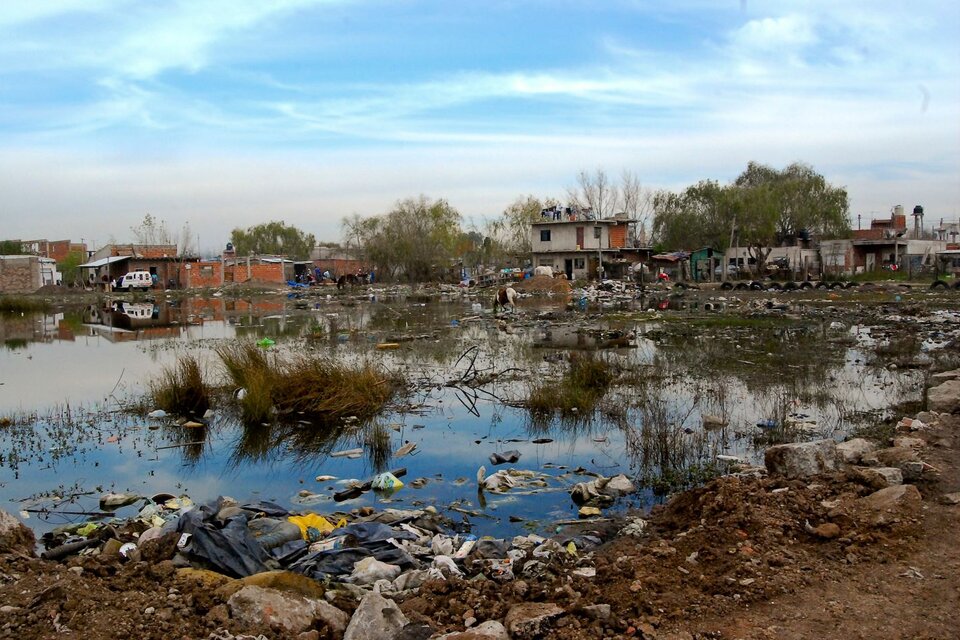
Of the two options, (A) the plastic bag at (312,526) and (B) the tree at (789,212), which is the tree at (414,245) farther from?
(A) the plastic bag at (312,526)

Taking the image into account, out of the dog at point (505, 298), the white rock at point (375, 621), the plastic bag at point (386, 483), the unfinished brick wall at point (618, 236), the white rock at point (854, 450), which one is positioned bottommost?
the plastic bag at point (386, 483)

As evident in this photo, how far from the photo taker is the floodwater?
7172mm

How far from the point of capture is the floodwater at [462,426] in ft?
23.5

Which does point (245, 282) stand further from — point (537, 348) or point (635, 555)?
point (635, 555)

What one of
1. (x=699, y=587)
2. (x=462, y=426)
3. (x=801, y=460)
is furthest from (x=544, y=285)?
(x=699, y=587)

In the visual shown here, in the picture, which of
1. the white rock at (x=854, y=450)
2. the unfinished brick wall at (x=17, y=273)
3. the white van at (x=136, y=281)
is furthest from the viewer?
the unfinished brick wall at (x=17, y=273)

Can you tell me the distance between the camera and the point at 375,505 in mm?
6781

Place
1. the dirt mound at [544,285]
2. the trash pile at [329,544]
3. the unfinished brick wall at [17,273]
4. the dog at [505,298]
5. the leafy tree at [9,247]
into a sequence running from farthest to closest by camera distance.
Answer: the leafy tree at [9,247] < the unfinished brick wall at [17,273] < the dirt mound at [544,285] < the dog at [505,298] < the trash pile at [329,544]

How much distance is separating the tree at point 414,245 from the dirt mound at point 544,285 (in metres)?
15.4

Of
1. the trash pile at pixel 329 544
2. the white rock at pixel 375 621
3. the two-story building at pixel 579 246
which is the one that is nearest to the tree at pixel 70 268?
the two-story building at pixel 579 246

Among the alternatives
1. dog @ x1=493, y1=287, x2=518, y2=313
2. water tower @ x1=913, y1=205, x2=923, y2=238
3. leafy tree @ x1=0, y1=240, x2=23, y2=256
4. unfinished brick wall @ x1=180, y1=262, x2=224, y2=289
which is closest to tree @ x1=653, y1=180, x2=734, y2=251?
water tower @ x1=913, y1=205, x2=923, y2=238

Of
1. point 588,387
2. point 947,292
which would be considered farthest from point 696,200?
point 588,387

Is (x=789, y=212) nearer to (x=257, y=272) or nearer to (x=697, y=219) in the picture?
(x=697, y=219)

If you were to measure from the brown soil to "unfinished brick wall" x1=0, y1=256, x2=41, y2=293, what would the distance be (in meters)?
57.4
